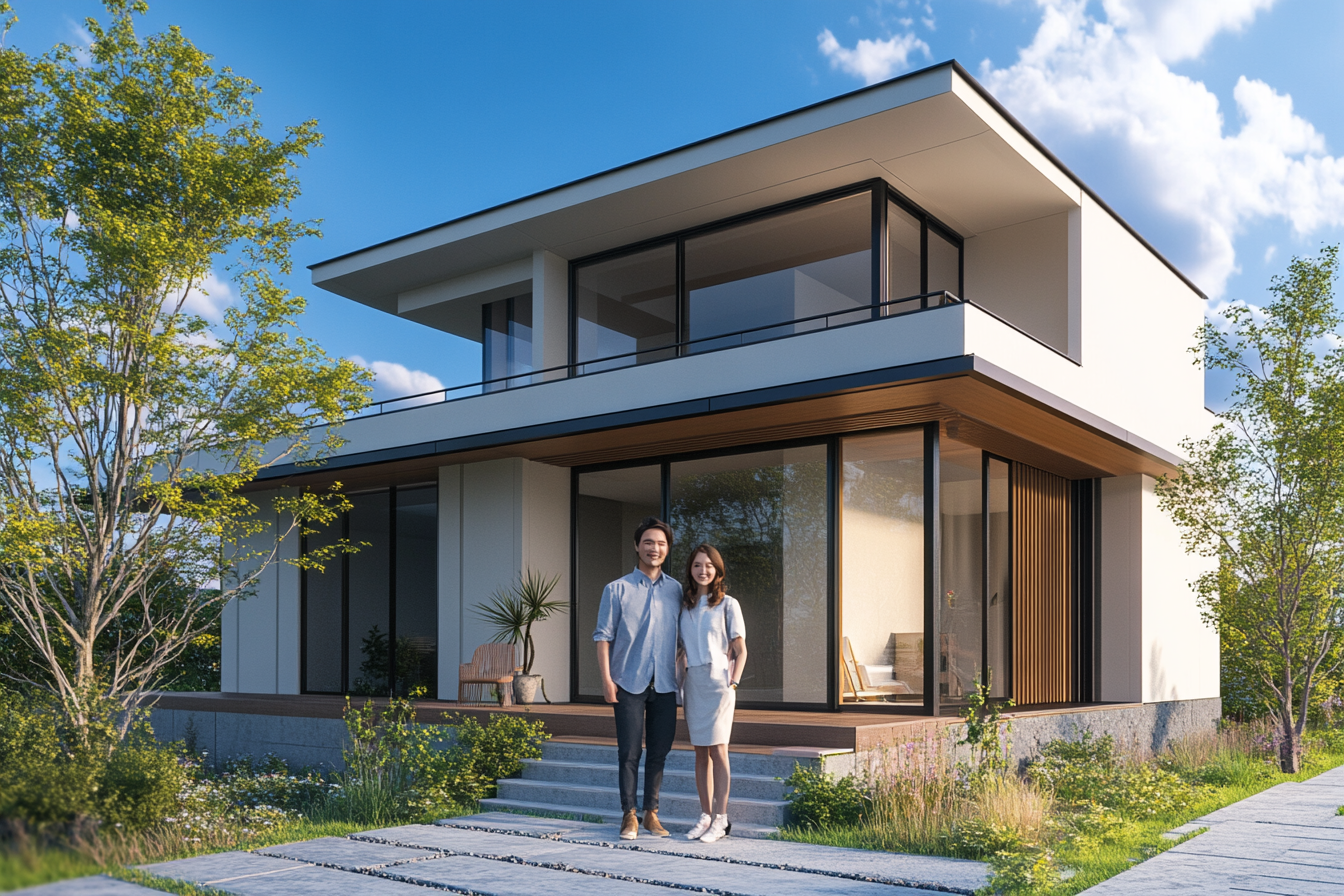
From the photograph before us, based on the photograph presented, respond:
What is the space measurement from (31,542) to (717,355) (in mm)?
5910

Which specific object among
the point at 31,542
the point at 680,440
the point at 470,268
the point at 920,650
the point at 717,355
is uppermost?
the point at 470,268

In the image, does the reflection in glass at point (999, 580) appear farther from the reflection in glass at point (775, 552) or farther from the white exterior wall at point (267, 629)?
the white exterior wall at point (267, 629)

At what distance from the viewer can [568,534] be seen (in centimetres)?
1282

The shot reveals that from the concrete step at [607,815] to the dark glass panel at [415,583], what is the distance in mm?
6367

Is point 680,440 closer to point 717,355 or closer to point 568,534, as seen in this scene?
point 717,355

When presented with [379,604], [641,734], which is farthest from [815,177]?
[379,604]

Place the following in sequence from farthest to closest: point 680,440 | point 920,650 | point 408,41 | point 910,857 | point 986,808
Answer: point 408,41 < point 680,440 < point 920,650 < point 986,808 < point 910,857

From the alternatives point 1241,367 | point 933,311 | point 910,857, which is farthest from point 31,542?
point 1241,367

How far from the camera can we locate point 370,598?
14.8 m

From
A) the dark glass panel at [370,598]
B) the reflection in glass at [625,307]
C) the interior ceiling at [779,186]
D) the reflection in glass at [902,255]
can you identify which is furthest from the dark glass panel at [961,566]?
the dark glass panel at [370,598]

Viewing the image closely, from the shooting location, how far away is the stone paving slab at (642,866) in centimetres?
504

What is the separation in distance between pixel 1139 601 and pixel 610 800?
8002 mm

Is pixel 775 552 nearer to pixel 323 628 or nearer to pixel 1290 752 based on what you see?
pixel 1290 752

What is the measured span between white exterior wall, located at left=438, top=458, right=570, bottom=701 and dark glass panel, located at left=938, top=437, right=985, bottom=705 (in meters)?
4.43
